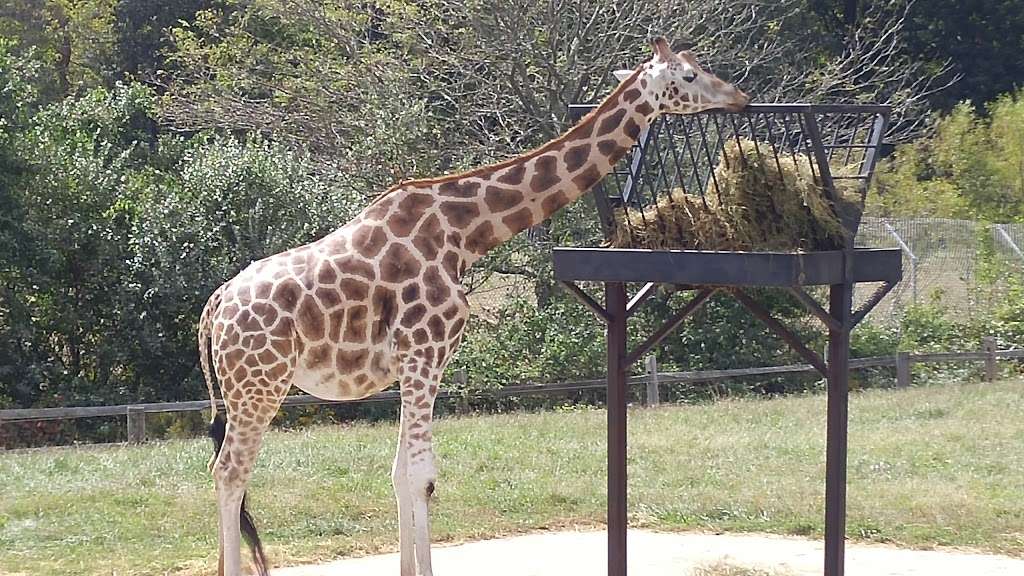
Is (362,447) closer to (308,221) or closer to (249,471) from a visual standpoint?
(308,221)

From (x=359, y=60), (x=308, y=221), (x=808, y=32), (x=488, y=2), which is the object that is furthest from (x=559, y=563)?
(x=808, y=32)

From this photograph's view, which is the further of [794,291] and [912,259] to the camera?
[912,259]

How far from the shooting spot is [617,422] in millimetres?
7746

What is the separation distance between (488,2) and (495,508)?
9.35 meters

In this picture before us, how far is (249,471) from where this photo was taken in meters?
7.01

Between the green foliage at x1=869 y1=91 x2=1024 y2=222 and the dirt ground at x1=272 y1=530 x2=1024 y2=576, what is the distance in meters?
15.0

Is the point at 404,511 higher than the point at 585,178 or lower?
lower

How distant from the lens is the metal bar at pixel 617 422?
7676 millimetres

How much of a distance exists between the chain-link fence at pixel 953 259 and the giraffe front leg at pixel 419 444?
14.2 m

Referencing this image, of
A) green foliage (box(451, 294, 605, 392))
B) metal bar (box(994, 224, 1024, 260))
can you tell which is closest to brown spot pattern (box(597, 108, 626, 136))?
green foliage (box(451, 294, 605, 392))

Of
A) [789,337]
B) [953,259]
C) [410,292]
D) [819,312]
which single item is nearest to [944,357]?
[953,259]

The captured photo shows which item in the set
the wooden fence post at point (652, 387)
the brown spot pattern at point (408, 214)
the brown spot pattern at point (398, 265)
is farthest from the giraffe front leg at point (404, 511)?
the wooden fence post at point (652, 387)

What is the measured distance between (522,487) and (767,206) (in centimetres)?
470

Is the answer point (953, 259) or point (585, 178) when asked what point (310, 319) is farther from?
point (953, 259)
